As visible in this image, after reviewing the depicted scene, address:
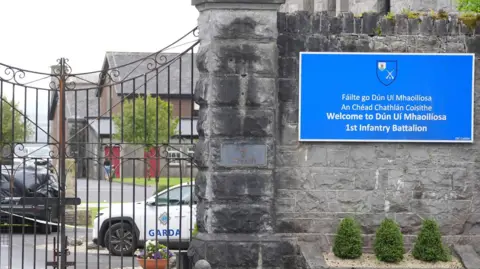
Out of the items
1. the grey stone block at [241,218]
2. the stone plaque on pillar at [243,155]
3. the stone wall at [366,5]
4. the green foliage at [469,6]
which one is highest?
the stone wall at [366,5]

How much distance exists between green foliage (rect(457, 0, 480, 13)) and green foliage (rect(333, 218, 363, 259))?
3804mm

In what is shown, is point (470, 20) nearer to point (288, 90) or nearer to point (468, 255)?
point (288, 90)

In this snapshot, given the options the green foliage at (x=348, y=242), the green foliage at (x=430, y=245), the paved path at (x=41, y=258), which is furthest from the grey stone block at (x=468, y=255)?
the paved path at (x=41, y=258)

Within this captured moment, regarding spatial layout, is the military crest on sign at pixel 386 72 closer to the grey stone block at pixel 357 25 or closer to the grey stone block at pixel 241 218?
the grey stone block at pixel 357 25

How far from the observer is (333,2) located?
69.0ft

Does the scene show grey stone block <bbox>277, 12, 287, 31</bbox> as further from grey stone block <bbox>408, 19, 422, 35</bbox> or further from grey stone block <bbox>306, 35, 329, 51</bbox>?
grey stone block <bbox>408, 19, 422, 35</bbox>

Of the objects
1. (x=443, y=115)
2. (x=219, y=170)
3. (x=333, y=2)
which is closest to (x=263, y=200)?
(x=219, y=170)

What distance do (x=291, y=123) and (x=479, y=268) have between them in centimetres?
271

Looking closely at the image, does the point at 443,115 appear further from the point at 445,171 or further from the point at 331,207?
the point at 331,207

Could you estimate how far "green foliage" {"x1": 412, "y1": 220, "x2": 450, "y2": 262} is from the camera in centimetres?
1173

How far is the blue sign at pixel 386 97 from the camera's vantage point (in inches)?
467

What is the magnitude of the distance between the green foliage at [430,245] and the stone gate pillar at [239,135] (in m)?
1.62

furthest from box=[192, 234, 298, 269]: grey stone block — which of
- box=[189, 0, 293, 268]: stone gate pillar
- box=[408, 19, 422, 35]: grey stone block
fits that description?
box=[408, 19, 422, 35]: grey stone block

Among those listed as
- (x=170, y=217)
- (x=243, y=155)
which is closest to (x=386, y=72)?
(x=243, y=155)
